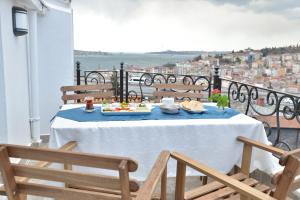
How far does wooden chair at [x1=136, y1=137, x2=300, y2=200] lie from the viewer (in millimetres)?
1382

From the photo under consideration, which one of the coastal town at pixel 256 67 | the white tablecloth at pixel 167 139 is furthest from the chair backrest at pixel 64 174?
the coastal town at pixel 256 67

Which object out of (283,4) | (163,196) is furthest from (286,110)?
(283,4)

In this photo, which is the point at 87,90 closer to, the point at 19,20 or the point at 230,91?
the point at 19,20

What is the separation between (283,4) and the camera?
17.4 feet

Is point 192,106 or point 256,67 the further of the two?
point 256,67

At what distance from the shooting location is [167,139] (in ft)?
7.72

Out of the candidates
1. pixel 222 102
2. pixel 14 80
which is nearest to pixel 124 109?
pixel 222 102

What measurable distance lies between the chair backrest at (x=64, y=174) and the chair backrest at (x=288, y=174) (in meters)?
0.68

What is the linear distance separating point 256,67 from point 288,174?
110 inches

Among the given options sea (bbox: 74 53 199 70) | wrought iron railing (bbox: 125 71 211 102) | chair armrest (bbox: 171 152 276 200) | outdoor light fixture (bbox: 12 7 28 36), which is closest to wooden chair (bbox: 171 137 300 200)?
chair armrest (bbox: 171 152 276 200)

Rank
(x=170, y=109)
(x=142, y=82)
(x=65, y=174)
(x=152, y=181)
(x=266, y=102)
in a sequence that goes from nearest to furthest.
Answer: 1. (x=65, y=174)
2. (x=152, y=181)
3. (x=170, y=109)
4. (x=266, y=102)
5. (x=142, y=82)

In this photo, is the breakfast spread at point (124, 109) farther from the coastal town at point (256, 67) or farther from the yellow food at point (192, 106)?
the coastal town at point (256, 67)

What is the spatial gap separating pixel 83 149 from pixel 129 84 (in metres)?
3.35

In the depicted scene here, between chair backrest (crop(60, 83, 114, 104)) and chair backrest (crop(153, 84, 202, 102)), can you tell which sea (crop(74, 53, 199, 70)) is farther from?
chair backrest (crop(60, 83, 114, 104))
